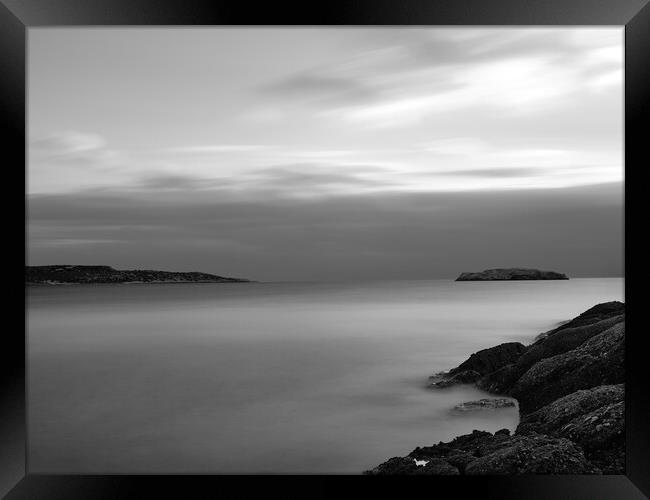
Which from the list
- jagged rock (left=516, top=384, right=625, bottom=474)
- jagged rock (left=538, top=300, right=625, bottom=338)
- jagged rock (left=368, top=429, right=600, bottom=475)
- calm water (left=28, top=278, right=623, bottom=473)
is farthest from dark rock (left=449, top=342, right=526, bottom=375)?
jagged rock (left=368, top=429, right=600, bottom=475)

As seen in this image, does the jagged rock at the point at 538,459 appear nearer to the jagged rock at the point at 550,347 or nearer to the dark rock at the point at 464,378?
the jagged rock at the point at 550,347

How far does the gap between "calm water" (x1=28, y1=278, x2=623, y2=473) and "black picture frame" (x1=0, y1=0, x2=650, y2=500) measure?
2.75m

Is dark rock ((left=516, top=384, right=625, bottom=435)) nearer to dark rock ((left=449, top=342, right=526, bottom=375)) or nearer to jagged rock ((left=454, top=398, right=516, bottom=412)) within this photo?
jagged rock ((left=454, top=398, right=516, bottom=412))

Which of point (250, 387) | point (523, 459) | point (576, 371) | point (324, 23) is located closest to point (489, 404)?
point (576, 371)

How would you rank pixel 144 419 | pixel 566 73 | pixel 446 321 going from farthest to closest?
pixel 566 73
pixel 446 321
pixel 144 419

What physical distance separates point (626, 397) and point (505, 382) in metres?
3.24

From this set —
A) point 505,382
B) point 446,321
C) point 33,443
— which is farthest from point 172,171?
point 505,382

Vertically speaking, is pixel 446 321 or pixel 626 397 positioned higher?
pixel 626 397

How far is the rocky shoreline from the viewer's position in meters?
2.44

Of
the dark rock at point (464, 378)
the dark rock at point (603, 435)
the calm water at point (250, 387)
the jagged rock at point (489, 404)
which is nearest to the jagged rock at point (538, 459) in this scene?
the dark rock at point (603, 435)

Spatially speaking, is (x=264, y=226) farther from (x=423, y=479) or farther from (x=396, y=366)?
(x=423, y=479)

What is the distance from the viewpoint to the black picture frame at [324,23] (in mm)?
1895

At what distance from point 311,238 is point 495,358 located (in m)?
12.0

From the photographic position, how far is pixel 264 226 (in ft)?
107
